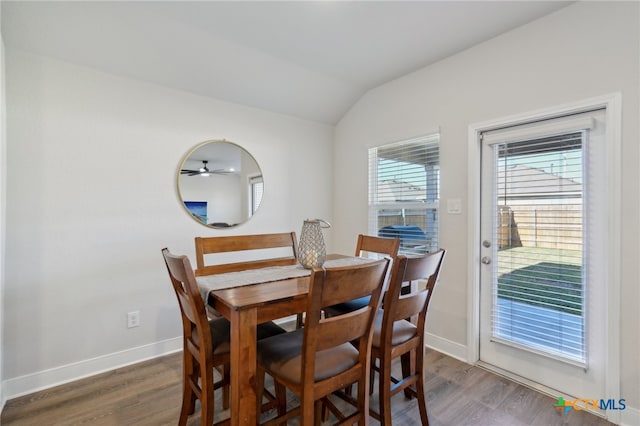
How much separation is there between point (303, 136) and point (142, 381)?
2721 millimetres

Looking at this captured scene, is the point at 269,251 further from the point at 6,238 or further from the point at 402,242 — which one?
the point at 6,238

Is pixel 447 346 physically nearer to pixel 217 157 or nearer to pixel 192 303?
pixel 192 303

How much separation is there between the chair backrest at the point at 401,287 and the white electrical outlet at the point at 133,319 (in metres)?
2.08

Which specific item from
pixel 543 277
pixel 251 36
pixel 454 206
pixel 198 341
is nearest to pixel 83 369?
pixel 198 341

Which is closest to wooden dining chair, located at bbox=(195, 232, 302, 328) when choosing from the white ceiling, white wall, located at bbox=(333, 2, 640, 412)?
white wall, located at bbox=(333, 2, 640, 412)

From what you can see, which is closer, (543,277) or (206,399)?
(206,399)

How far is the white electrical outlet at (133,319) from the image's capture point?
2.40 m

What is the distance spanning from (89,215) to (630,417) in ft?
12.2

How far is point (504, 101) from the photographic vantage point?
2217 mm

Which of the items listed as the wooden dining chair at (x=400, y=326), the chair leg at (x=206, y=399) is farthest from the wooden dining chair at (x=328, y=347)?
the chair leg at (x=206, y=399)

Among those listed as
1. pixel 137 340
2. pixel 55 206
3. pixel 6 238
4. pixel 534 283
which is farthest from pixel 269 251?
pixel 534 283

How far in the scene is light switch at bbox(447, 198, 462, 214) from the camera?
249 cm

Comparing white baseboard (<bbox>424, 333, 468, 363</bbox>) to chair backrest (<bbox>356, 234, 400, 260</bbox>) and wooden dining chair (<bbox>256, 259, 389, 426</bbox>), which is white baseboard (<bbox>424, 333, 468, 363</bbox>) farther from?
Answer: wooden dining chair (<bbox>256, 259, 389, 426</bbox>)

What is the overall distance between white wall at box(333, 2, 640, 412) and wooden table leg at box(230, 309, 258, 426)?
192 cm
